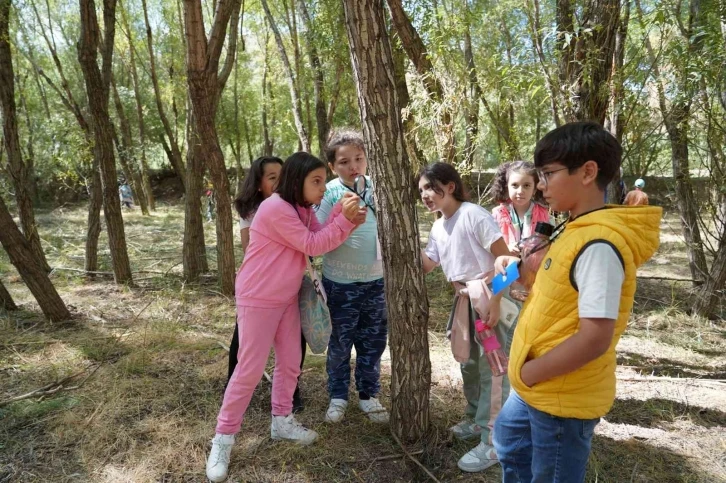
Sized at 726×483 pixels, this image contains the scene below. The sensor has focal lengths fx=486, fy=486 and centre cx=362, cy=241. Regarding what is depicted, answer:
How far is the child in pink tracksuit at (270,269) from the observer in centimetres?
234

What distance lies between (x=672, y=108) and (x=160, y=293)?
18.2 feet

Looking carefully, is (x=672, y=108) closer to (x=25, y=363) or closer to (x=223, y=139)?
(x=25, y=363)

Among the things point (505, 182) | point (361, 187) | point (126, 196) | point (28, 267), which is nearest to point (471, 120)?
point (505, 182)

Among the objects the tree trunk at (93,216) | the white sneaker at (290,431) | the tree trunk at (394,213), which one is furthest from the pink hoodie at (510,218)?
the tree trunk at (93,216)

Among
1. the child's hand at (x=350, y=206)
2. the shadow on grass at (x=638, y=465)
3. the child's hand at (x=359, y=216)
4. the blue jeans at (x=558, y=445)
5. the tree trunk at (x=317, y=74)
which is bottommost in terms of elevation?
the shadow on grass at (x=638, y=465)

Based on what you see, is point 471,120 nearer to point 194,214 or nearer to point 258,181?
point 258,181

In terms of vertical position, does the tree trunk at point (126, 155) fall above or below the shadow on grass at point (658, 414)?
above

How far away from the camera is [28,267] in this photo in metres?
4.15

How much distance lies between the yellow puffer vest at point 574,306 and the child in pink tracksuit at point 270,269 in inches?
42.6

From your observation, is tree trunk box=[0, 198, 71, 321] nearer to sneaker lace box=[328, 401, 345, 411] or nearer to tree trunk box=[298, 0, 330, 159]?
sneaker lace box=[328, 401, 345, 411]

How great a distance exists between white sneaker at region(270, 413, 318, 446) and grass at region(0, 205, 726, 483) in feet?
0.20

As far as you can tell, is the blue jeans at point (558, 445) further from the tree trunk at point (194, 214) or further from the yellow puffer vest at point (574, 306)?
the tree trunk at point (194, 214)

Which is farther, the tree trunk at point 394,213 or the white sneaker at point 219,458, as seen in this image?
the white sneaker at point 219,458

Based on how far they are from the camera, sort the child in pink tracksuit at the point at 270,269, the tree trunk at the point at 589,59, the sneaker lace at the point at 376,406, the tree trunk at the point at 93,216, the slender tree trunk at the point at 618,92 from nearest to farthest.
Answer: the child in pink tracksuit at the point at 270,269 < the sneaker lace at the point at 376,406 < the tree trunk at the point at 589,59 < the slender tree trunk at the point at 618,92 < the tree trunk at the point at 93,216
